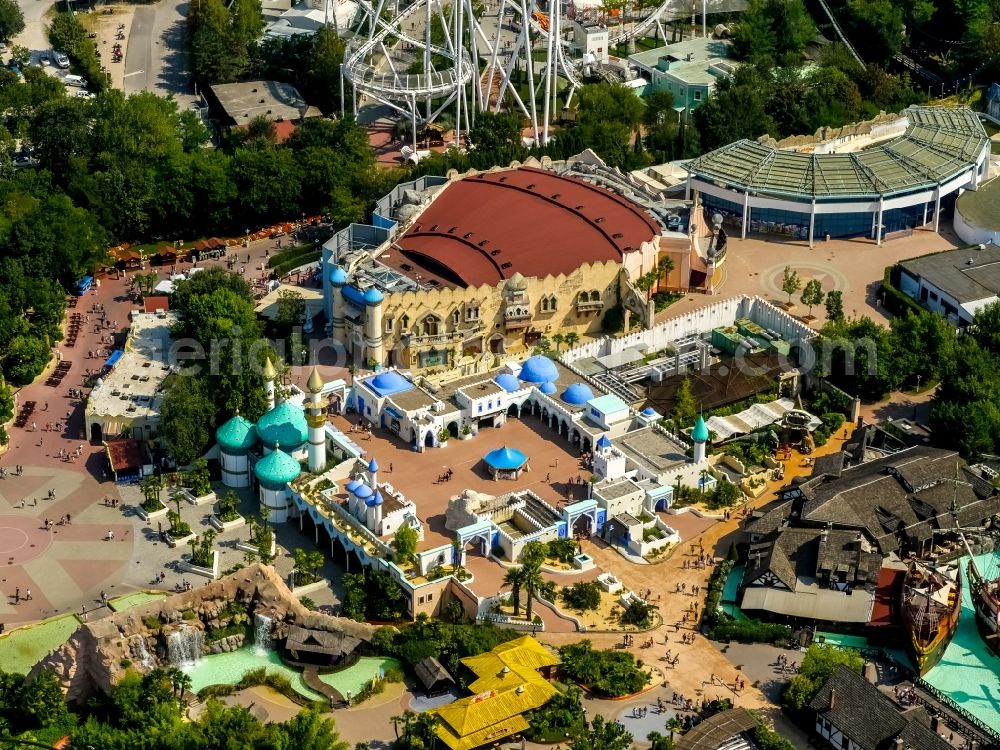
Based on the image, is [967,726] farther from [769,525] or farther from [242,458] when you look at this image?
[242,458]

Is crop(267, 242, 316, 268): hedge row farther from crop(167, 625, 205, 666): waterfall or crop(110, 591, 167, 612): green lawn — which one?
crop(167, 625, 205, 666): waterfall

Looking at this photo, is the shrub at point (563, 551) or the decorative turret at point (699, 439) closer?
the shrub at point (563, 551)

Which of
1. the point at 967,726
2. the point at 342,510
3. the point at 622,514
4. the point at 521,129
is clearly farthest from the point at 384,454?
the point at 521,129

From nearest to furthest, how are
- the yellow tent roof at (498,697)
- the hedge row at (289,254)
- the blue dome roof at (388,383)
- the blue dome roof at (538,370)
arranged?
the yellow tent roof at (498,697) < the blue dome roof at (388,383) < the blue dome roof at (538,370) < the hedge row at (289,254)

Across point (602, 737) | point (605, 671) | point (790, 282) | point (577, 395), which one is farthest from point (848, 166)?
point (602, 737)

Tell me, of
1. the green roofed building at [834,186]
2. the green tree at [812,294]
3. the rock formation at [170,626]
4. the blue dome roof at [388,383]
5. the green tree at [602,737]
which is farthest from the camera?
the green roofed building at [834,186]

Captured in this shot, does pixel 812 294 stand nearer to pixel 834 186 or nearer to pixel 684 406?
pixel 834 186

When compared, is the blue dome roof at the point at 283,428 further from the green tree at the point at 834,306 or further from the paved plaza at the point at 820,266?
the green tree at the point at 834,306

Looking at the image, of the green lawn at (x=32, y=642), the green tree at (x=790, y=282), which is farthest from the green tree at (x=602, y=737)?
the green tree at (x=790, y=282)

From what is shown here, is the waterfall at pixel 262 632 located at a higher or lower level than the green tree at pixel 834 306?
lower
